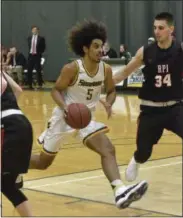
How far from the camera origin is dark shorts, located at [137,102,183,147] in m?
5.87

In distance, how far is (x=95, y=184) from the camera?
7059 millimetres

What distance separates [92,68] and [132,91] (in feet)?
43.0

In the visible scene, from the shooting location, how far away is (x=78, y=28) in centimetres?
592

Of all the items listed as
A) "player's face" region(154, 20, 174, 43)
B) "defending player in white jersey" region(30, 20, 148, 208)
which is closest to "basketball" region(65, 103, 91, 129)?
"defending player in white jersey" region(30, 20, 148, 208)

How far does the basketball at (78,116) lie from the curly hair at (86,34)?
0.65m

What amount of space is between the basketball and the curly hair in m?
0.65

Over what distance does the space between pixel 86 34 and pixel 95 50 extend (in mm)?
248

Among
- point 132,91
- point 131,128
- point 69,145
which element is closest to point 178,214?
point 69,145

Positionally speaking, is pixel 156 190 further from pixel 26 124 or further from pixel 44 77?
pixel 44 77

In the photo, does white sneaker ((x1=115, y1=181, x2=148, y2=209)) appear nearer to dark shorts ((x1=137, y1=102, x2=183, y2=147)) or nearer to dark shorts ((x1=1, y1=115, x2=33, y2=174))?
dark shorts ((x1=137, y1=102, x2=183, y2=147))

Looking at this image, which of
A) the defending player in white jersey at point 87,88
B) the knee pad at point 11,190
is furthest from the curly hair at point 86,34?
the knee pad at point 11,190

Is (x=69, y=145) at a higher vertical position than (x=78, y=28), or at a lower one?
lower

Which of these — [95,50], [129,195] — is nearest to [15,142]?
[129,195]

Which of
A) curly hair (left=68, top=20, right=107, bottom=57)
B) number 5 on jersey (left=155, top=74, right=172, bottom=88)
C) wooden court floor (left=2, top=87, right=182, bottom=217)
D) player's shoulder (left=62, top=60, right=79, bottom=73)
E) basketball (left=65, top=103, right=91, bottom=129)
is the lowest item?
wooden court floor (left=2, top=87, right=182, bottom=217)
